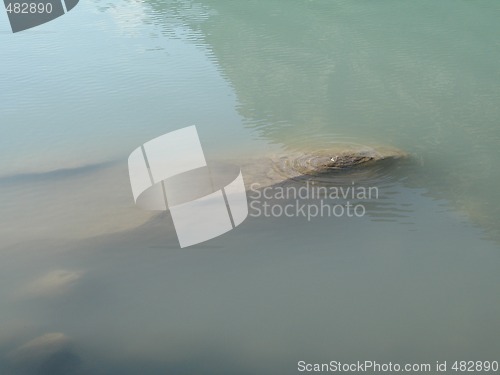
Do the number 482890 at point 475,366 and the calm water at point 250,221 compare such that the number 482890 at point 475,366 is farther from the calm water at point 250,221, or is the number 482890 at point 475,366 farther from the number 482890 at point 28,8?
the number 482890 at point 28,8

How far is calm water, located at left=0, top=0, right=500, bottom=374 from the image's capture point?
301cm

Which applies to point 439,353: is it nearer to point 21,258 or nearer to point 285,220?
point 285,220

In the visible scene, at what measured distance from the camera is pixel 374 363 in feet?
9.32

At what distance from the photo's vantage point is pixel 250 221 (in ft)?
12.6

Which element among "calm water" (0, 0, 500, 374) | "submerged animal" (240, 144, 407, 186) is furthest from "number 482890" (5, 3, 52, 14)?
"submerged animal" (240, 144, 407, 186)

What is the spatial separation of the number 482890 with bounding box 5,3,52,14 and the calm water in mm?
1761

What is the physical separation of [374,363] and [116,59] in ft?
16.0

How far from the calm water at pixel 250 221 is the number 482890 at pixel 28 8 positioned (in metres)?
1.76

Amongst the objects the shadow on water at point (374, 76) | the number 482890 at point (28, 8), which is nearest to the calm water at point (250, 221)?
the shadow on water at point (374, 76)

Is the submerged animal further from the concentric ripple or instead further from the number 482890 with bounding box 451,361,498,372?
the number 482890 with bounding box 451,361,498,372

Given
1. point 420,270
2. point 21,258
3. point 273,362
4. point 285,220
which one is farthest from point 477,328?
point 21,258

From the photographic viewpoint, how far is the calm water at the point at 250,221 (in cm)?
301

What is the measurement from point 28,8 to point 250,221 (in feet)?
21.2

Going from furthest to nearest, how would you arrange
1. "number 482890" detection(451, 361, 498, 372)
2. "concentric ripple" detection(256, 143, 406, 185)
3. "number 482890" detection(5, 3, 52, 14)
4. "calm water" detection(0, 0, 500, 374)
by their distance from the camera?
"number 482890" detection(5, 3, 52, 14) < "concentric ripple" detection(256, 143, 406, 185) < "calm water" detection(0, 0, 500, 374) < "number 482890" detection(451, 361, 498, 372)
